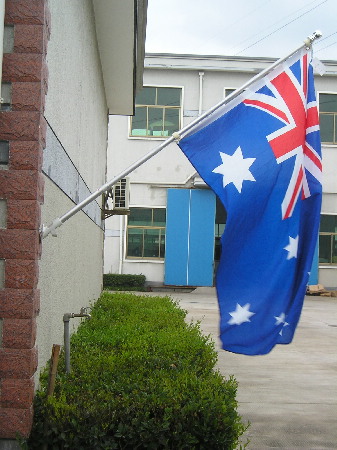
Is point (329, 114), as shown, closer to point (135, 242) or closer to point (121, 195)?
point (135, 242)

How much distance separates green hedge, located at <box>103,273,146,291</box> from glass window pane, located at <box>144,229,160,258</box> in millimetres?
1253

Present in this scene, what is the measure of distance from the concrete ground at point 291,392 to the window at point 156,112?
42.0 feet

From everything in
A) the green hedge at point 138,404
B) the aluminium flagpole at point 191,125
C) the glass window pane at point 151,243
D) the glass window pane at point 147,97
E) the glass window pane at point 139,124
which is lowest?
the green hedge at point 138,404

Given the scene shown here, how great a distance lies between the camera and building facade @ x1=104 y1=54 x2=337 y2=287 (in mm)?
25125

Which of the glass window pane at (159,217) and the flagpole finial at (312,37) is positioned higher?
the flagpole finial at (312,37)

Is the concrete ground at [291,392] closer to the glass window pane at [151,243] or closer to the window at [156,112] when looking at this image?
the glass window pane at [151,243]

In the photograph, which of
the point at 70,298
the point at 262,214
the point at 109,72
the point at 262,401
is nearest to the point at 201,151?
the point at 262,214

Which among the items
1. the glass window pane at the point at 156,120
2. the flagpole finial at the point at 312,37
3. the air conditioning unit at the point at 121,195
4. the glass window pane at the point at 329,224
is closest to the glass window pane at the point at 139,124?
the glass window pane at the point at 156,120

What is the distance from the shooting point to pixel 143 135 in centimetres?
2608

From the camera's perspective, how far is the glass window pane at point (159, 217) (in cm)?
2553

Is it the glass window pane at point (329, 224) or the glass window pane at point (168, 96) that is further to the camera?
the glass window pane at point (329, 224)

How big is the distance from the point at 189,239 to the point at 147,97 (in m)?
5.96

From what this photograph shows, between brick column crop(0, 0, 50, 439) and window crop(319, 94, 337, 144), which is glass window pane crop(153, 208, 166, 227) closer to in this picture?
window crop(319, 94, 337, 144)

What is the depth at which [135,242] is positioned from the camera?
84.3 ft
